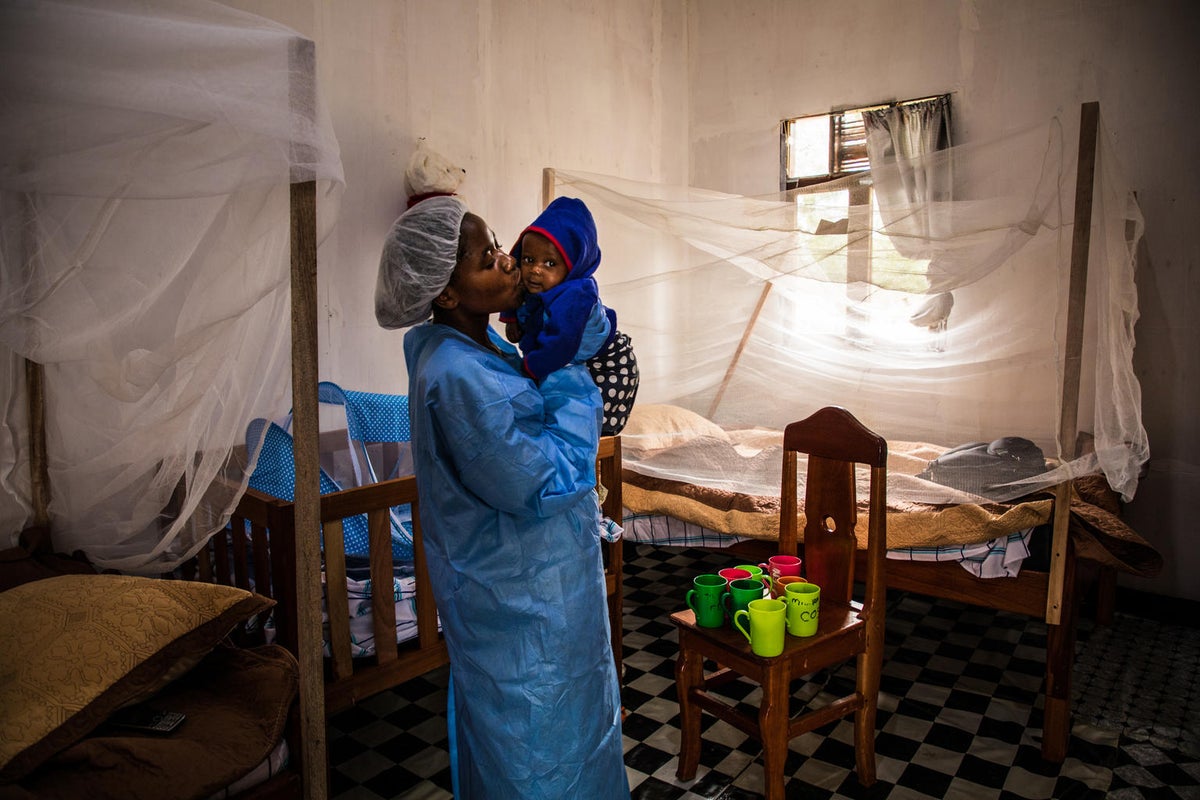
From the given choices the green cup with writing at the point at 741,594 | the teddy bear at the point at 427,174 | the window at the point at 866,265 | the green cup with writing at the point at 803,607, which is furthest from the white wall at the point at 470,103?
the window at the point at 866,265

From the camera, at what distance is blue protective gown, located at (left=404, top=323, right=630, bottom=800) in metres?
1.31

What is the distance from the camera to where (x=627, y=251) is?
3.23 m

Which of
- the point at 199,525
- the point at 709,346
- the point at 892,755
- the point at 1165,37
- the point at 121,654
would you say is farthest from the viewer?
the point at 1165,37

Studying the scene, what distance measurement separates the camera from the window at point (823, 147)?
14.4ft

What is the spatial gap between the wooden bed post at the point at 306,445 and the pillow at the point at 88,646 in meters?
0.17

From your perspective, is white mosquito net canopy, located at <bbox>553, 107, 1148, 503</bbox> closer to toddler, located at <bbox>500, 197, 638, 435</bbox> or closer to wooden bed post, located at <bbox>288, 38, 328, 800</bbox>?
toddler, located at <bbox>500, 197, 638, 435</bbox>

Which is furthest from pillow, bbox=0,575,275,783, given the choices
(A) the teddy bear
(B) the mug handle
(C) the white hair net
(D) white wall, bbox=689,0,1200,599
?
(D) white wall, bbox=689,0,1200,599

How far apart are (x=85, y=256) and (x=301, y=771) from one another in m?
1.26

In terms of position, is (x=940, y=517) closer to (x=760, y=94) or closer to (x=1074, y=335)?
(x=1074, y=335)

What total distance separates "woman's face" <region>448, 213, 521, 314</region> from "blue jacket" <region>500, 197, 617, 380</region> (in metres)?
0.07

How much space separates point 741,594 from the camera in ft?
6.19

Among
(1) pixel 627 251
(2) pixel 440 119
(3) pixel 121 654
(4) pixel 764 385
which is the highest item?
(2) pixel 440 119

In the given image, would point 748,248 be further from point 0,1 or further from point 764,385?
point 0,1

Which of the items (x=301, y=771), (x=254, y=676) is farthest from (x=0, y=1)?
(x=301, y=771)
